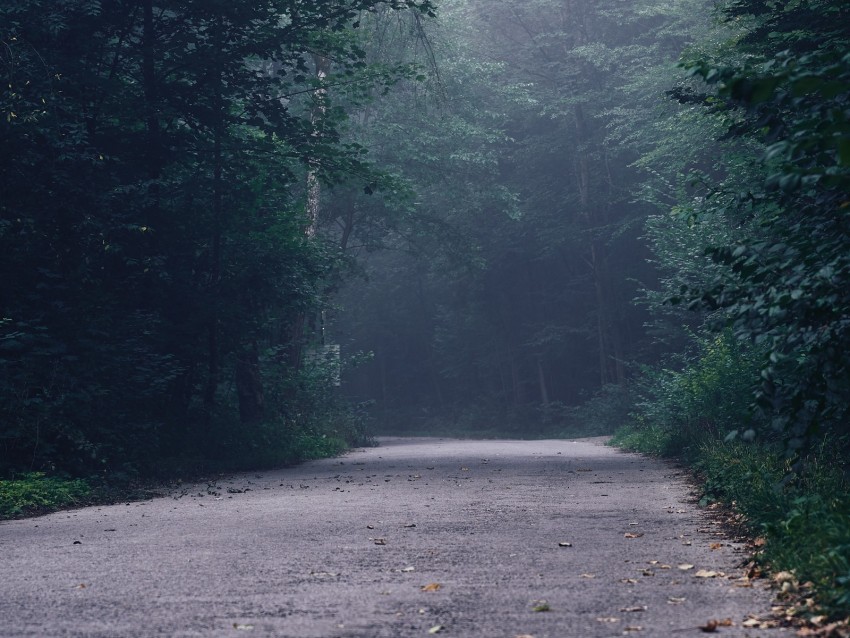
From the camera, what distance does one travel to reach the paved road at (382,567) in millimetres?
5152

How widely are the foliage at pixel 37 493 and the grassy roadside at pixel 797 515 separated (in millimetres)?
7511

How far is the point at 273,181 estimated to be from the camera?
19672 millimetres

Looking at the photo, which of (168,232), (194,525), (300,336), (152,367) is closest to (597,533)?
(194,525)

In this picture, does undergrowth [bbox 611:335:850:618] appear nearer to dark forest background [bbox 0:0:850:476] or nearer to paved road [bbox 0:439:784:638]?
dark forest background [bbox 0:0:850:476]

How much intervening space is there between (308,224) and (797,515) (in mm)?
19254

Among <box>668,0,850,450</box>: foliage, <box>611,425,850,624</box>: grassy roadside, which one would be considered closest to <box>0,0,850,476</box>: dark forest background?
<box>668,0,850,450</box>: foliage

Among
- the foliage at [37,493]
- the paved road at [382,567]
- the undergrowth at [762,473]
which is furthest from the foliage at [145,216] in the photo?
the undergrowth at [762,473]

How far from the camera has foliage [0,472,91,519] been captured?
37.1ft

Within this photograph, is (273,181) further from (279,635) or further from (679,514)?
(279,635)

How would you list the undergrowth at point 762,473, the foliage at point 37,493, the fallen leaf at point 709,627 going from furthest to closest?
the foliage at point 37,493
the undergrowth at point 762,473
the fallen leaf at point 709,627

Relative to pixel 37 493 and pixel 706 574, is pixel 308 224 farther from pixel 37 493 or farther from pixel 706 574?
pixel 706 574

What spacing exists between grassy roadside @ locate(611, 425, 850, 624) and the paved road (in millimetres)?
252

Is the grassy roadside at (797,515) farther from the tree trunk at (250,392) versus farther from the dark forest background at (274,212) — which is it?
the tree trunk at (250,392)

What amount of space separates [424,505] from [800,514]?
17.5 feet
